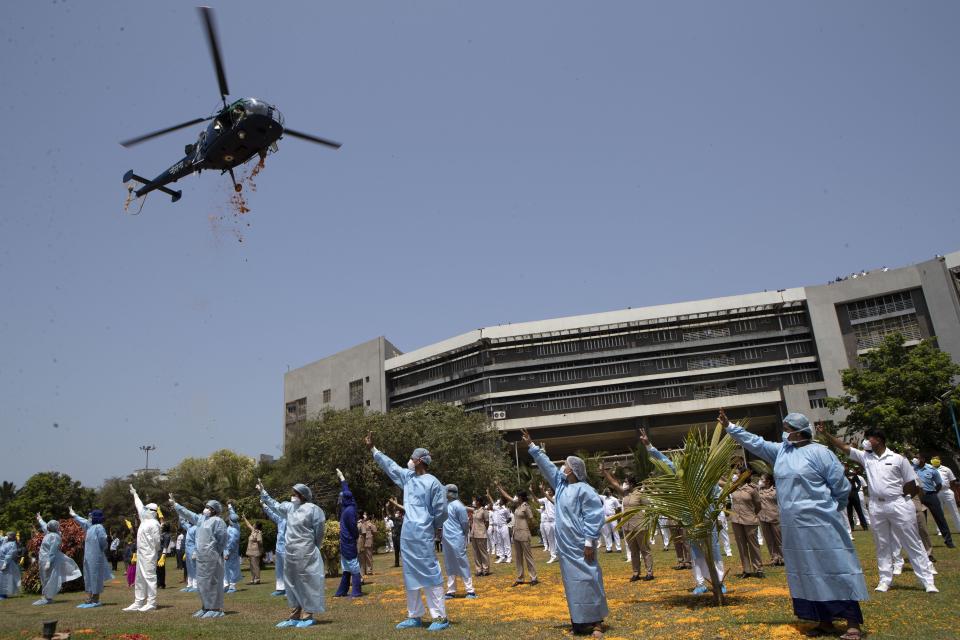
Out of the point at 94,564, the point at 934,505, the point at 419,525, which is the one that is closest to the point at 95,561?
the point at 94,564

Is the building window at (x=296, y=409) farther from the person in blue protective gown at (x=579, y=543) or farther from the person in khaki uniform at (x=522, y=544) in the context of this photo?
the person in blue protective gown at (x=579, y=543)

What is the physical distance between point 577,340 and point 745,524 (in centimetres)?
6221

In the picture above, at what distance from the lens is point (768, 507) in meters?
12.6

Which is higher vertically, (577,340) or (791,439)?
(577,340)

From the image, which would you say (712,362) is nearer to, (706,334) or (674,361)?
(706,334)

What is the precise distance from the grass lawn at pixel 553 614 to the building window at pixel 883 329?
54.8 meters

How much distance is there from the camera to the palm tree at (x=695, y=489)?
29.0 ft

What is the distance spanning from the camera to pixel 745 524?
11.5 metres

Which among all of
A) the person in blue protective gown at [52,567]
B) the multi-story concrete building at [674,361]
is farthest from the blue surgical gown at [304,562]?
the multi-story concrete building at [674,361]

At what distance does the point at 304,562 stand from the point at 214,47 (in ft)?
41.1

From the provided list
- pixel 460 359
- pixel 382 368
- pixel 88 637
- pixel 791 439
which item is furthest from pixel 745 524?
pixel 382 368

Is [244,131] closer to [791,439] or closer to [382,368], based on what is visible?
[791,439]

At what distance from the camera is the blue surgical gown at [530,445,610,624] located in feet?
25.3

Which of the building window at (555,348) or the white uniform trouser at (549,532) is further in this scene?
the building window at (555,348)
